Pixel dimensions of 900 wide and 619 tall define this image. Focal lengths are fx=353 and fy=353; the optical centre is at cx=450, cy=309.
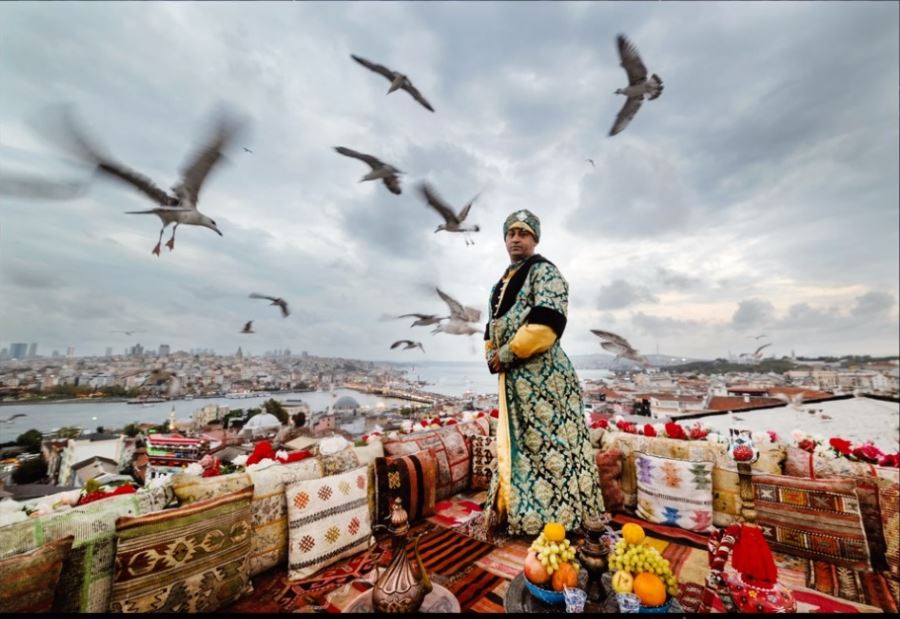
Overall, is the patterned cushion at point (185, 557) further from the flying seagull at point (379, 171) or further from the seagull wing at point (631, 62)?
the seagull wing at point (631, 62)

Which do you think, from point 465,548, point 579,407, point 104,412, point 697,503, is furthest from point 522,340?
point 104,412

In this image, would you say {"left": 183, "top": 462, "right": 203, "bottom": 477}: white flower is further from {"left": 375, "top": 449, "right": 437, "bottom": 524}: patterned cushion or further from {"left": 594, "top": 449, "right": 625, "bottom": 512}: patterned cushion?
{"left": 594, "top": 449, "right": 625, "bottom": 512}: patterned cushion

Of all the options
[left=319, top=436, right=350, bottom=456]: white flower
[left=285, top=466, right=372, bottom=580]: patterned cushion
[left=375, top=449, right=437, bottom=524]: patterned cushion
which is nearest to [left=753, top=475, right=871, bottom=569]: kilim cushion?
[left=375, top=449, right=437, bottom=524]: patterned cushion

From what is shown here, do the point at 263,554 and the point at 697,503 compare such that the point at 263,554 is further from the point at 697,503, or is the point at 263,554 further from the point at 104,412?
the point at 697,503

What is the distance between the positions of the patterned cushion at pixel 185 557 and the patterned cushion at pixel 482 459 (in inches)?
88.2

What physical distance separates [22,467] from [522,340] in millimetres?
3253

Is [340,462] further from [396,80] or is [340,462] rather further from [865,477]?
[396,80]

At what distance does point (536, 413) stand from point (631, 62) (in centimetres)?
502

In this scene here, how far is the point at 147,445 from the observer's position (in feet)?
9.63


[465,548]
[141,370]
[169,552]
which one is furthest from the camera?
[141,370]

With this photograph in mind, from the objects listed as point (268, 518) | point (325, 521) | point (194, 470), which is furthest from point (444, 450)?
point (194, 470)

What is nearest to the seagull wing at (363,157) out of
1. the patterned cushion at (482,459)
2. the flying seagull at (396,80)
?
the flying seagull at (396,80)

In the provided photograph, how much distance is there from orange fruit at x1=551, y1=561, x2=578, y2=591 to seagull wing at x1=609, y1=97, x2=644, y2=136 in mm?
5525

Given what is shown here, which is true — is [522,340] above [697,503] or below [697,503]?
above
